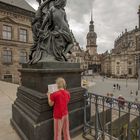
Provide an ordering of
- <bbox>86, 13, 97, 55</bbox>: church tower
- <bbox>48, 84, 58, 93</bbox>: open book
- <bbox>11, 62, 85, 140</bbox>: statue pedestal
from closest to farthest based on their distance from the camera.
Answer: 1. <bbox>11, 62, 85, 140</bbox>: statue pedestal
2. <bbox>48, 84, 58, 93</bbox>: open book
3. <bbox>86, 13, 97, 55</bbox>: church tower

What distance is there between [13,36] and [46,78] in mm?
21339

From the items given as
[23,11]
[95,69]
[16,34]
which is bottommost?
[95,69]

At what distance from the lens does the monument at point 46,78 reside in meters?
3.36

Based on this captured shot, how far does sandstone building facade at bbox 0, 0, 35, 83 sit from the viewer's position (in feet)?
70.5

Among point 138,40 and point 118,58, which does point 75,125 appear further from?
point 118,58

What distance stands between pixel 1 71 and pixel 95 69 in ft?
283

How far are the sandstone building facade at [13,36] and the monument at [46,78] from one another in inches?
738

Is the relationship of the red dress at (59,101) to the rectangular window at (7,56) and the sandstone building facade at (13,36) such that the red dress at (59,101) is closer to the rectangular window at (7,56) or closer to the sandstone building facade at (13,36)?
the sandstone building facade at (13,36)

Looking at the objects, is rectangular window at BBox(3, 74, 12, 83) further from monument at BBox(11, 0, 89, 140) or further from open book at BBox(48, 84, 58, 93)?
open book at BBox(48, 84, 58, 93)

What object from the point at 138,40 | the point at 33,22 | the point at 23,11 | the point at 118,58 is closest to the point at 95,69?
the point at 118,58

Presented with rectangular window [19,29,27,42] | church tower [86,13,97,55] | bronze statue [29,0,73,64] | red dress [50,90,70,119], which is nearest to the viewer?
red dress [50,90,70,119]

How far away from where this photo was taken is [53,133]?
348 centimetres

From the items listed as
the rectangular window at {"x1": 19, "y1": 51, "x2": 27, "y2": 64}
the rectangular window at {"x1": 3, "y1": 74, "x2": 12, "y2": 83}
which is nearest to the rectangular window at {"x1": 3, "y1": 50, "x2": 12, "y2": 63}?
the rectangular window at {"x1": 19, "y1": 51, "x2": 27, "y2": 64}

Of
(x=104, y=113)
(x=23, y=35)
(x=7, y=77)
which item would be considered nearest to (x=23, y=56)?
A: (x=23, y=35)
